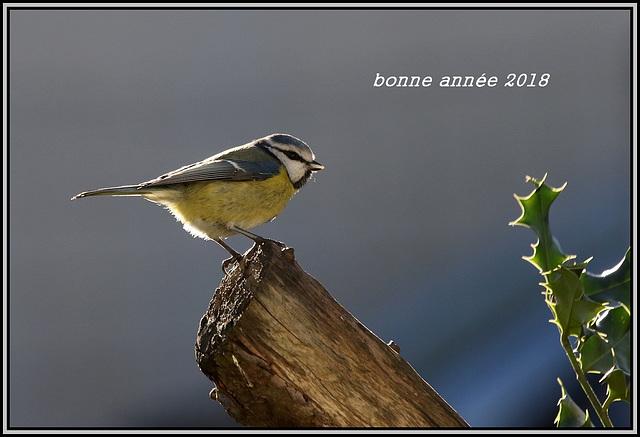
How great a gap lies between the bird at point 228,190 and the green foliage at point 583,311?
88 cm

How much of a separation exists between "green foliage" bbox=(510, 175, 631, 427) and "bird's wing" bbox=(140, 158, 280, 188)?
35.4 inches

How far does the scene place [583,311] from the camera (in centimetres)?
129

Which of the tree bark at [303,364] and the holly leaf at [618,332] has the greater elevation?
the tree bark at [303,364]

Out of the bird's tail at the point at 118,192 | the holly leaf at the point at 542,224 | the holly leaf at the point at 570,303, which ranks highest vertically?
the bird's tail at the point at 118,192

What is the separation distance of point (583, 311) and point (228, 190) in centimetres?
109

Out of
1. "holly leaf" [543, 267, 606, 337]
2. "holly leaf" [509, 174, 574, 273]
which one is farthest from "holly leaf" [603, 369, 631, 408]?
"holly leaf" [509, 174, 574, 273]

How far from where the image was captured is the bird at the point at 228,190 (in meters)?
1.91

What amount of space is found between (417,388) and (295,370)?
303 millimetres

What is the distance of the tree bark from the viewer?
1356 millimetres

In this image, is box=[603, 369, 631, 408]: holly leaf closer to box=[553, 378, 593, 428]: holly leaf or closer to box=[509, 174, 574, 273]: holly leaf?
box=[553, 378, 593, 428]: holly leaf

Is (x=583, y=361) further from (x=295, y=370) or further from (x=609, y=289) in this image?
(x=295, y=370)

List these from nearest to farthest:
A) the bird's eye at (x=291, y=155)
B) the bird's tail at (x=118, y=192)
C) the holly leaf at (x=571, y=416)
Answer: the holly leaf at (x=571, y=416), the bird's tail at (x=118, y=192), the bird's eye at (x=291, y=155)

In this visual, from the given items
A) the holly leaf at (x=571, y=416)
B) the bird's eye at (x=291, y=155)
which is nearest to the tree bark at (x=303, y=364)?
the holly leaf at (x=571, y=416)

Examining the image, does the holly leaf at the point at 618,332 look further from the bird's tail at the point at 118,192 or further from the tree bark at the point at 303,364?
the bird's tail at the point at 118,192
